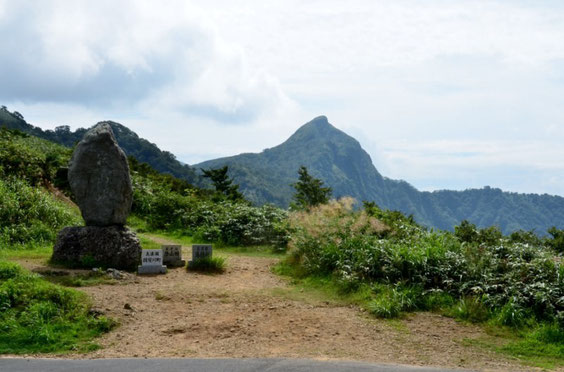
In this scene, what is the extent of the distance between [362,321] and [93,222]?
7.06m

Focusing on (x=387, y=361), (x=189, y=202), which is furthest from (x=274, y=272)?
(x=189, y=202)

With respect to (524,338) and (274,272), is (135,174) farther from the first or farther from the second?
(524,338)

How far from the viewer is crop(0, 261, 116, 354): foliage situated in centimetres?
680

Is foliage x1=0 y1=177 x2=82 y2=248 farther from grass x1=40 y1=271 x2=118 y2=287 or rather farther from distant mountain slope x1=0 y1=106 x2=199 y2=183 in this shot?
distant mountain slope x1=0 y1=106 x2=199 y2=183

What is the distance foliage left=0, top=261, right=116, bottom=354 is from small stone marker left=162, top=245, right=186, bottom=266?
395cm

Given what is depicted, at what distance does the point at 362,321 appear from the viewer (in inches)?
315

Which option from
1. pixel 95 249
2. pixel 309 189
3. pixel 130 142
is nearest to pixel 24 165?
pixel 95 249

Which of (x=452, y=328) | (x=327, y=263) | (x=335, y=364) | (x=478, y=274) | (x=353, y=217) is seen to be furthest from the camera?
(x=353, y=217)

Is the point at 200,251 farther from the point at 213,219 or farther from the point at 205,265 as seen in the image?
the point at 213,219

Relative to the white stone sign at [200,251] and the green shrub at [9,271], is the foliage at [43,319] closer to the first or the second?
the green shrub at [9,271]

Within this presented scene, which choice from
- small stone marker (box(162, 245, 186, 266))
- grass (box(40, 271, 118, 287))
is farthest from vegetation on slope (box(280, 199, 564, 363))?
grass (box(40, 271, 118, 287))

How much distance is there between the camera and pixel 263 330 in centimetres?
750

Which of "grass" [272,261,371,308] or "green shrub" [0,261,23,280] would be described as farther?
"grass" [272,261,371,308]

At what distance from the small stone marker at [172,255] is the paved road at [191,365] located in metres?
6.15
